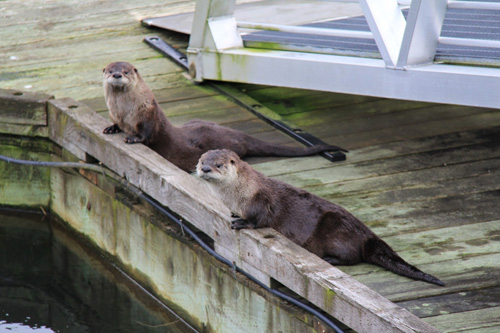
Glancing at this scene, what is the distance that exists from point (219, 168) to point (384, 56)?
4.92 ft

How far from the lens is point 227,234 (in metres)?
3.40

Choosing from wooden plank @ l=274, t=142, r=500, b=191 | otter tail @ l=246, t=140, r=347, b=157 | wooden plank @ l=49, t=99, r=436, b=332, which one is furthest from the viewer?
otter tail @ l=246, t=140, r=347, b=157

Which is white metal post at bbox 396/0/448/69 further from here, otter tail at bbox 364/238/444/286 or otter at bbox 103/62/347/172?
otter tail at bbox 364/238/444/286

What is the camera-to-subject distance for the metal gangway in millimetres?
4148

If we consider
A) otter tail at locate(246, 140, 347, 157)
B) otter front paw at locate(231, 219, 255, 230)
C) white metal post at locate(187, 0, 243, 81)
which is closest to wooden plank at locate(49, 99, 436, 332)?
otter front paw at locate(231, 219, 255, 230)

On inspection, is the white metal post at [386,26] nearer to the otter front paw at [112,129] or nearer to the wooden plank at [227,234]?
the wooden plank at [227,234]

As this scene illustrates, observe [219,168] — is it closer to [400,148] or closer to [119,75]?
[119,75]

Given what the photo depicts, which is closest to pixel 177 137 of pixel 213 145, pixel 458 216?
pixel 213 145

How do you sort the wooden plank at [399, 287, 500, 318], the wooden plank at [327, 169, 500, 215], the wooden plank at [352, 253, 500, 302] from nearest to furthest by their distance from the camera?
the wooden plank at [399, 287, 500, 318], the wooden plank at [352, 253, 500, 302], the wooden plank at [327, 169, 500, 215]

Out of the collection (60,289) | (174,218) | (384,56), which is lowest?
(60,289)

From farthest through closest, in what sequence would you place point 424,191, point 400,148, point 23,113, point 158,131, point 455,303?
point 23,113, point 400,148, point 158,131, point 424,191, point 455,303

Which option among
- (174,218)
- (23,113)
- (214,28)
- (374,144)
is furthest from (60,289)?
(374,144)

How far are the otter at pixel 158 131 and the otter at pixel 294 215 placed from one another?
3.44 feet

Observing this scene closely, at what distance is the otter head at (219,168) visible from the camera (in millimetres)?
3230
